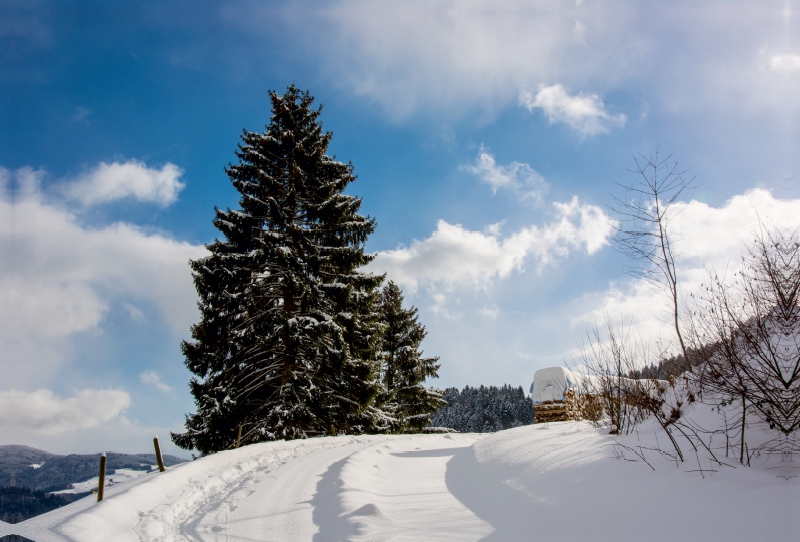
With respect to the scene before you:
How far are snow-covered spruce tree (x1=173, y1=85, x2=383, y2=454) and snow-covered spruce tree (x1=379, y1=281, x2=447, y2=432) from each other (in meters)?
5.73

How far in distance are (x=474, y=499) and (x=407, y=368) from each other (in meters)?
17.1

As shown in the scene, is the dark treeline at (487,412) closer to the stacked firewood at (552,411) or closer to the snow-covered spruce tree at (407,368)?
the snow-covered spruce tree at (407,368)

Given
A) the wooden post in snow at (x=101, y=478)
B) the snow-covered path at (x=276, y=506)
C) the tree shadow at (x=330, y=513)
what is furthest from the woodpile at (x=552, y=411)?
the wooden post in snow at (x=101, y=478)

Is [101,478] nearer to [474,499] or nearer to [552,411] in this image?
[474,499]

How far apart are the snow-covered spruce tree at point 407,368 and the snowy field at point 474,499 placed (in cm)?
1367

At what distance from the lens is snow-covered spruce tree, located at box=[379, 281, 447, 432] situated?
2155 cm

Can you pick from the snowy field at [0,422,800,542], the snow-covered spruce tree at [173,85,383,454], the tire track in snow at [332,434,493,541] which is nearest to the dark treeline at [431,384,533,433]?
the snow-covered spruce tree at [173,85,383,454]

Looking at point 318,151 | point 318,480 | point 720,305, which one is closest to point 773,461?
point 720,305

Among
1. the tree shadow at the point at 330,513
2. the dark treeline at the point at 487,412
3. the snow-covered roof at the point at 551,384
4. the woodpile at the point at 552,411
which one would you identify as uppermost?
the snow-covered roof at the point at 551,384

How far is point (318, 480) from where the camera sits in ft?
21.7

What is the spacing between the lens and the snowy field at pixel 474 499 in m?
3.31

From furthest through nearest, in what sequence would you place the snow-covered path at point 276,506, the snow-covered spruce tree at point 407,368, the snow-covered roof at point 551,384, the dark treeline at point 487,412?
the dark treeline at point 487,412 < the snow-covered spruce tree at point 407,368 < the snow-covered roof at point 551,384 < the snow-covered path at point 276,506

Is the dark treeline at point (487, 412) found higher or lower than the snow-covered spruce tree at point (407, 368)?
lower

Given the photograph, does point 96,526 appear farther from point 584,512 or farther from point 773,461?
point 773,461
